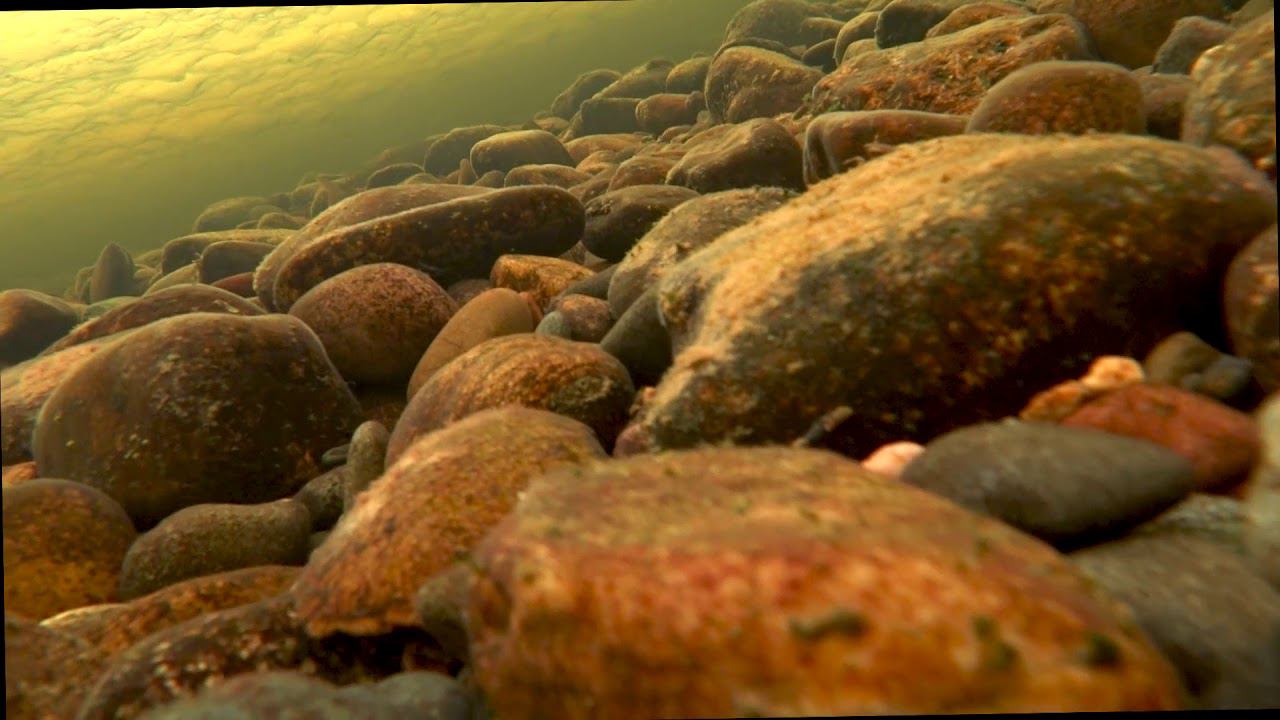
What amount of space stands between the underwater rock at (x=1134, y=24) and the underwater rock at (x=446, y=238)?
505 centimetres

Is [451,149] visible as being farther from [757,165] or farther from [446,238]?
[757,165]

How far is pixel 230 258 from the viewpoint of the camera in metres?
11.4

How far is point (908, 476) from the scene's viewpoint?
199cm

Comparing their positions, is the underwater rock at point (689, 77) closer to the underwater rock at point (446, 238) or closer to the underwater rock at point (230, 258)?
the underwater rock at point (230, 258)

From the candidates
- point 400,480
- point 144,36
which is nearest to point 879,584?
point 400,480

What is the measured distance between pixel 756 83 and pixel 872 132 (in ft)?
27.1

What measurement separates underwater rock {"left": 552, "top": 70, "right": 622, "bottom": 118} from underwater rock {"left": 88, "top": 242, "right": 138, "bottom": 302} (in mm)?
13952

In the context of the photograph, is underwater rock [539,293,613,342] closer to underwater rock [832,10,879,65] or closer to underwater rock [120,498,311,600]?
underwater rock [120,498,311,600]

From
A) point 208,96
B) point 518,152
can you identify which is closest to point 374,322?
point 518,152

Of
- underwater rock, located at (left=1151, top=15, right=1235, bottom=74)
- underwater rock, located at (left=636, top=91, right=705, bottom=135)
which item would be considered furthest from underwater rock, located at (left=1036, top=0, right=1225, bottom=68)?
underwater rock, located at (left=636, top=91, right=705, bottom=135)

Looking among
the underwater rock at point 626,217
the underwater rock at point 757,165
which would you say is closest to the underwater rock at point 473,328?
the underwater rock at point 626,217

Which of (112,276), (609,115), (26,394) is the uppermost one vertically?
(26,394)

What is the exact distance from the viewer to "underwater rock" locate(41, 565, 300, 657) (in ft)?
8.61

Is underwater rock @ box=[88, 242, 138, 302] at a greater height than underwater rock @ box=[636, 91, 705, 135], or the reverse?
underwater rock @ box=[636, 91, 705, 135]
